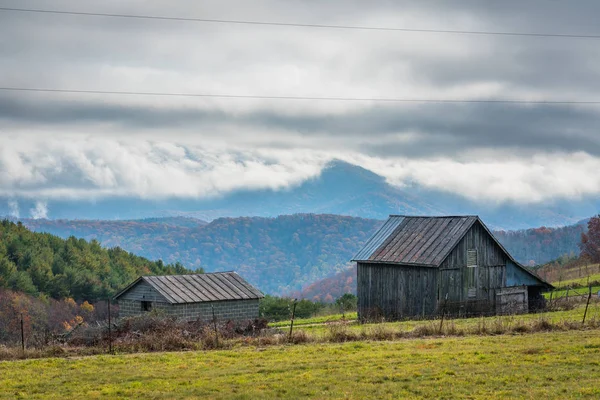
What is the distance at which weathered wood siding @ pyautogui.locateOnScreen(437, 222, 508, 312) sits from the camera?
49.4 m

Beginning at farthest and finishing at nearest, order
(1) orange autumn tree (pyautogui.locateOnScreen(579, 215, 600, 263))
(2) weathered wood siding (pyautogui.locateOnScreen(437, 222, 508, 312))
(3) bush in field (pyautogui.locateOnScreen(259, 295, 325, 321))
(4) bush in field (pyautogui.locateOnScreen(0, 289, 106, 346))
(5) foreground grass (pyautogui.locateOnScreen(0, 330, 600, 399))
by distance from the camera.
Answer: (1) orange autumn tree (pyautogui.locateOnScreen(579, 215, 600, 263))
(4) bush in field (pyautogui.locateOnScreen(0, 289, 106, 346))
(3) bush in field (pyautogui.locateOnScreen(259, 295, 325, 321))
(2) weathered wood siding (pyautogui.locateOnScreen(437, 222, 508, 312))
(5) foreground grass (pyautogui.locateOnScreen(0, 330, 600, 399))

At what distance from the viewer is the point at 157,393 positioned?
18922mm

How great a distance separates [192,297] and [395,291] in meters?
13.1

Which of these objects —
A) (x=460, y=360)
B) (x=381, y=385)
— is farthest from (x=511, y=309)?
(x=381, y=385)

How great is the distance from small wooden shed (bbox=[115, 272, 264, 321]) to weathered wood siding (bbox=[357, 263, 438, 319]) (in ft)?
24.2

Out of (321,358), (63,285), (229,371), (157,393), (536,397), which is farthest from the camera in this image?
(63,285)

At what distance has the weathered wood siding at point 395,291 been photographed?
161 feet

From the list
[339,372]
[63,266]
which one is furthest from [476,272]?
[63,266]

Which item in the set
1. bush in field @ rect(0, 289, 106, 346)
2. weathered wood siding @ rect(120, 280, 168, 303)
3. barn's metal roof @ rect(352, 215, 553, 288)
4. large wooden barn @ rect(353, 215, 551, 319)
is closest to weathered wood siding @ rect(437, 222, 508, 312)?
large wooden barn @ rect(353, 215, 551, 319)

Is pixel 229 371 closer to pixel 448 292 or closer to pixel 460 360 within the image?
pixel 460 360

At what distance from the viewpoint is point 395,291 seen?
50719 millimetres

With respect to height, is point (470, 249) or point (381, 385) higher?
point (470, 249)

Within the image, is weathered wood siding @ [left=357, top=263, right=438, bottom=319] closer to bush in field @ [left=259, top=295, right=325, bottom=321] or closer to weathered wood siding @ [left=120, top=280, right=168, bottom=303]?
weathered wood siding @ [left=120, top=280, right=168, bottom=303]

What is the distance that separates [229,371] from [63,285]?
95.2 metres
